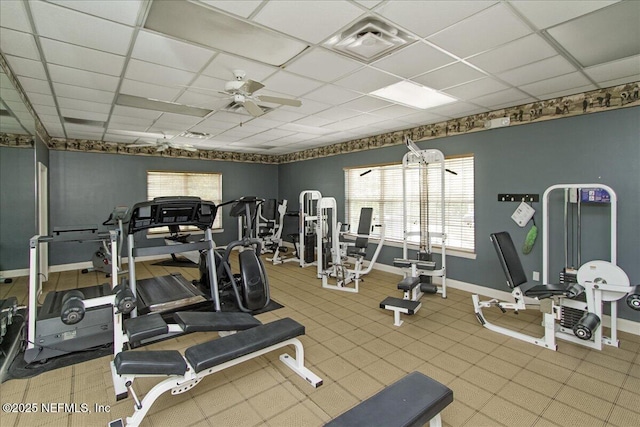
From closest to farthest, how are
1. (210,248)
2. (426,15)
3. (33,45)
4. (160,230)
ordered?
(426,15) → (33,45) → (210,248) → (160,230)

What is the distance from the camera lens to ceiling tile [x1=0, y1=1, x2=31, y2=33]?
181 centimetres

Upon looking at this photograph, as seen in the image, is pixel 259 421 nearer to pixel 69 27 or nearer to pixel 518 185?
pixel 69 27

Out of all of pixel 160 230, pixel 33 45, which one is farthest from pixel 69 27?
pixel 160 230

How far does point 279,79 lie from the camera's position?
9.91 feet

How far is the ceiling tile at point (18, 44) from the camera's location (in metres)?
2.13

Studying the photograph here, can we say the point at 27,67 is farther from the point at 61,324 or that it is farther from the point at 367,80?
the point at 367,80

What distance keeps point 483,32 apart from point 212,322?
303 centimetres

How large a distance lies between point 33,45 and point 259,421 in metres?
3.16

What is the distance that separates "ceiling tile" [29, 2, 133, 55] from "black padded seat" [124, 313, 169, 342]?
2.11m

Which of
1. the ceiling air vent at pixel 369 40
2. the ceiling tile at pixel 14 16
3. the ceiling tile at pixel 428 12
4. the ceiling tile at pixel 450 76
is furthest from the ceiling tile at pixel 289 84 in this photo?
the ceiling tile at pixel 14 16

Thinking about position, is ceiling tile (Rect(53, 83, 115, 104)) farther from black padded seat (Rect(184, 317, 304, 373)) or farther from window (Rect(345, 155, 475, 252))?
window (Rect(345, 155, 475, 252))

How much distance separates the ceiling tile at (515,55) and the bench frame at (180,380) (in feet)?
9.34

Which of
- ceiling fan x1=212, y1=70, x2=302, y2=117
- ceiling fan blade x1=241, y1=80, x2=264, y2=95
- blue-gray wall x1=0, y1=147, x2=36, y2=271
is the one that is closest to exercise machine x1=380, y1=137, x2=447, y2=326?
ceiling fan x1=212, y1=70, x2=302, y2=117

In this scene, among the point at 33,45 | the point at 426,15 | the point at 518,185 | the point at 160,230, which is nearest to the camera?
the point at 426,15
